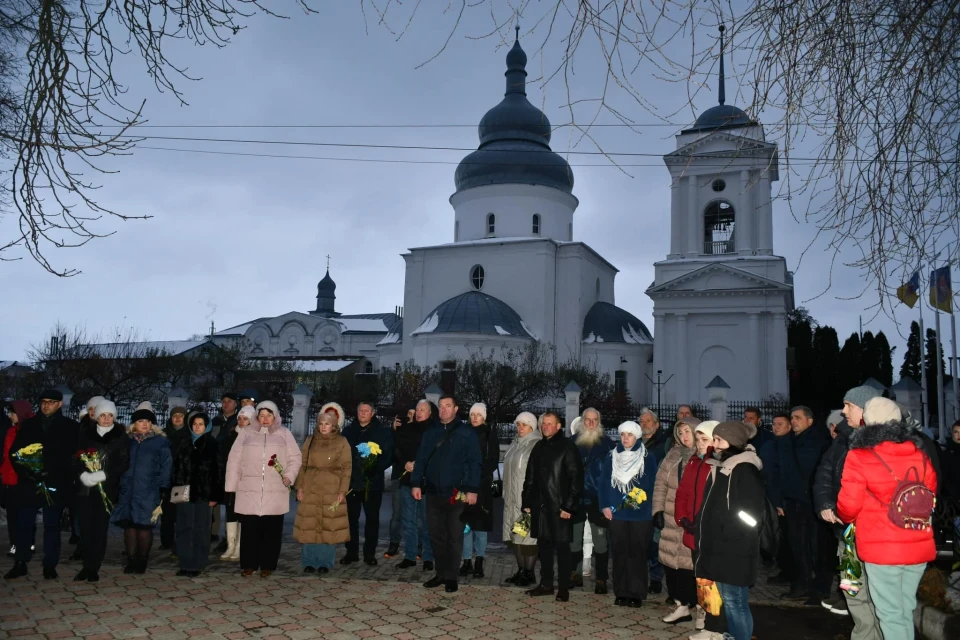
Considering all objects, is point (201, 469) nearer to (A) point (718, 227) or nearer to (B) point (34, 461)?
(B) point (34, 461)

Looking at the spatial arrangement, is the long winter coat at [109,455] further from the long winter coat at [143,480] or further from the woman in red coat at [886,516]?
the woman in red coat at [886,516]

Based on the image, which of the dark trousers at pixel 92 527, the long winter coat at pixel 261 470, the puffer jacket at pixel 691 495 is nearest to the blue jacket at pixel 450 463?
the long winter coat at pixel 261 470

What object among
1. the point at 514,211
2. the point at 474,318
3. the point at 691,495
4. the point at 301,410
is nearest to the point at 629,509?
the point at 691,495

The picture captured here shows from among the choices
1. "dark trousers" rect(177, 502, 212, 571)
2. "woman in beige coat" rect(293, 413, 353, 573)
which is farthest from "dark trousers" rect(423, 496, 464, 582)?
"dark trousers" rect(177, 502, 212, 571)

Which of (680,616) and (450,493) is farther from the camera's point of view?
(450,493)

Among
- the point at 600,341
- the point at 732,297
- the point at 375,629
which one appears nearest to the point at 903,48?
the point at 375,629

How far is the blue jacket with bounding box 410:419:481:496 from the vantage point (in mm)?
7250

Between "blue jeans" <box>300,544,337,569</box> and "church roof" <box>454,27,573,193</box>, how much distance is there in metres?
33.5

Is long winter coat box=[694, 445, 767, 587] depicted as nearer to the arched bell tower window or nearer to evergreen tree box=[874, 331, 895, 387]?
the arched bell tower window

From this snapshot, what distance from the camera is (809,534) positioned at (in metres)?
7.25

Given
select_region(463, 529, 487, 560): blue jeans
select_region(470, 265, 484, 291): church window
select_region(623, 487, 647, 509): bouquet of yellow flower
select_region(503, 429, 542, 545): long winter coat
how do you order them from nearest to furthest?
select_region(623, 487, 647, 509): bouquet of yellow flower
select_region(503, 429, 542, 545): long winter coat
select_region(463, 529, 487, 560): blue jeans
select_region(470, 265, 484, 291): church window

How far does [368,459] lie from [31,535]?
3321mm

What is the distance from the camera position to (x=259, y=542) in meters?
7.45

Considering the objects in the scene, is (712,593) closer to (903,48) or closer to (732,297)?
(903,48)
